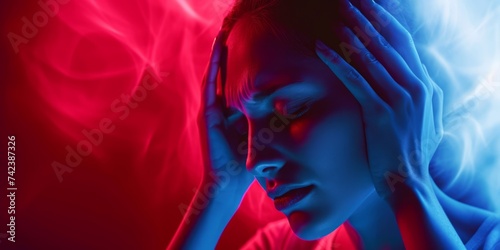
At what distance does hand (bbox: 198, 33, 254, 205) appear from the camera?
1758 millimetres

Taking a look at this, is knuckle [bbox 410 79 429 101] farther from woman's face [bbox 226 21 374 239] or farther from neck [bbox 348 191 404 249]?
neck [bbox 348 191 404 249]

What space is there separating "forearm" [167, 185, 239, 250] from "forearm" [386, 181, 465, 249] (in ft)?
2.27

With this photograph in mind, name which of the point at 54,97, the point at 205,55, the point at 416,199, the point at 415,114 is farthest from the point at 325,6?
the point at 54,97

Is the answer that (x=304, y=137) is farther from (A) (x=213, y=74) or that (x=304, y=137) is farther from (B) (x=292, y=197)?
(A) (x=213, y=74)

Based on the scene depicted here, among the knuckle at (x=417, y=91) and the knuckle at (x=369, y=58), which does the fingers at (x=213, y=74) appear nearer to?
the knuckle at (x=369, y=58)

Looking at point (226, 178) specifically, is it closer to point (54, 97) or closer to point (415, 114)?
point (415, 114)

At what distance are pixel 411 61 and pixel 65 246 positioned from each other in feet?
5.92

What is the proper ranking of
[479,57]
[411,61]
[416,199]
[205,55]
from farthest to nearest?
[205,55], [479,57], [411,61], [416,199]

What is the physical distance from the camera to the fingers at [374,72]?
133cm

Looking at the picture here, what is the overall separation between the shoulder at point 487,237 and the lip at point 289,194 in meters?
0.49

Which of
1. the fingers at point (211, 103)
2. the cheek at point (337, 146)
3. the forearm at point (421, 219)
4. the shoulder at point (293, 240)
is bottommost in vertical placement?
the shoulder at point (293, 240)

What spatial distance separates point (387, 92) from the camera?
1.33 metres

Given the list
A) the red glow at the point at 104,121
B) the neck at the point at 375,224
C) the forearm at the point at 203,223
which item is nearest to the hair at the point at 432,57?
the neck at the point at 375,224

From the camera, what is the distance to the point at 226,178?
5.92ft
